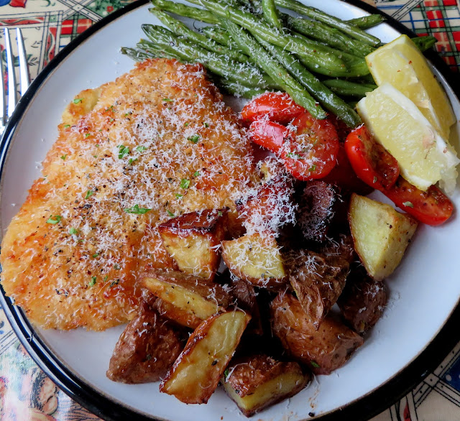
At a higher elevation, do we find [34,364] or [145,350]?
[145,350]

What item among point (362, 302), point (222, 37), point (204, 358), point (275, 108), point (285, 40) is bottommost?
point (362, 302)

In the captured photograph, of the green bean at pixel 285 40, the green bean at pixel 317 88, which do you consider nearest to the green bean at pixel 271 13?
the green bean at pixel 285 40

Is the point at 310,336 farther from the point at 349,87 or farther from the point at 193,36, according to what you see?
the point at 193,36

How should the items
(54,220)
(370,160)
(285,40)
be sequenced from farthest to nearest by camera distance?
(285,40)
(54,220)
(370,160)

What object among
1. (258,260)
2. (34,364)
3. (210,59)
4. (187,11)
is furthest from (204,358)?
(187,11)

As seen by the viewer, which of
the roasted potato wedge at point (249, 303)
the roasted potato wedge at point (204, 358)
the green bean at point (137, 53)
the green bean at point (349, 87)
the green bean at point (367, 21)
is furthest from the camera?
the green bean at point (137, 53)

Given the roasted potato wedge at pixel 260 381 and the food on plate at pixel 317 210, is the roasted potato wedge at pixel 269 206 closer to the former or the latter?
the food on plate at pixel 317 210

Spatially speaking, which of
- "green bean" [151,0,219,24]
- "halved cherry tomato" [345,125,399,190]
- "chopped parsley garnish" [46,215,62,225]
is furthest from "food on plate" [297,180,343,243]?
"green bean" [151,0,219,24]
